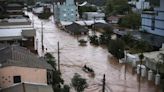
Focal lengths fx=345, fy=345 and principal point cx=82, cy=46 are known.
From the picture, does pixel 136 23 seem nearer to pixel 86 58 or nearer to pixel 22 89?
pixel 86 58

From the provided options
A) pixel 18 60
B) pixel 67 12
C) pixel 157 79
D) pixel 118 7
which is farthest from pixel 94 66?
pixel 118 7

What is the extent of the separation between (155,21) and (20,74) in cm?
1398

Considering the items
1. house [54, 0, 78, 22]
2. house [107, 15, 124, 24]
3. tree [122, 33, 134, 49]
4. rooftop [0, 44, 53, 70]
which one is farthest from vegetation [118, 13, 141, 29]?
rooftop [0, 44, 53, 70]

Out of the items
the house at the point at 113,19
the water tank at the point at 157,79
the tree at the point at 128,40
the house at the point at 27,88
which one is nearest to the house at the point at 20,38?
the tree at the point at 128,40

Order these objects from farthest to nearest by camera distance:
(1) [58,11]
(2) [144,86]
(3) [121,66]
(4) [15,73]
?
(1) [58,11], (3) [121,66], (2) [144,86], (4) [15,73]

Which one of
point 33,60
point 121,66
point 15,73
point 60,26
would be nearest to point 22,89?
point 15,73

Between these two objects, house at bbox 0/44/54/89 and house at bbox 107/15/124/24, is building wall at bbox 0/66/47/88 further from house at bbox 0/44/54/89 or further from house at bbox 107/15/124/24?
house at bbox 107/15/124/24

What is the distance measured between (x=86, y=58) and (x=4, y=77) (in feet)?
28.9

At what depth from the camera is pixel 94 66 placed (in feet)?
51.7

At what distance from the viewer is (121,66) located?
15734 millimetres

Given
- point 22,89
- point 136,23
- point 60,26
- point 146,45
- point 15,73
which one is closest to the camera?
point 22,89

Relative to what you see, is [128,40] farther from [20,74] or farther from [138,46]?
[20,74]

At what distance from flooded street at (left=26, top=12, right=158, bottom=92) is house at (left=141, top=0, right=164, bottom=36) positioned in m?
3.72

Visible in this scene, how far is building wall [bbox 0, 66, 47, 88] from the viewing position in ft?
30.2
